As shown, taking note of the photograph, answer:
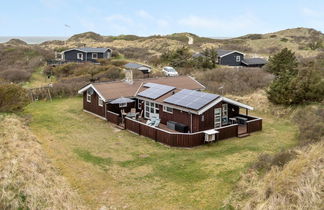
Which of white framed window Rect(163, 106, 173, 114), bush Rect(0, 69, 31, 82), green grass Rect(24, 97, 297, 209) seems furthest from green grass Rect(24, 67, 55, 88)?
white framed window Rect(163, 106, 173, 114)

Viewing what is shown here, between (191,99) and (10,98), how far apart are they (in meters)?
13.4

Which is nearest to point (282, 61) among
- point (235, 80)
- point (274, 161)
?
point (235, 80)

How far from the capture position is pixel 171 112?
19312mm

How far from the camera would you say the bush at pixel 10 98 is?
21516mm

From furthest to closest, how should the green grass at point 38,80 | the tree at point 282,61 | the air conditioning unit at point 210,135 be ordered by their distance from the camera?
the green grass at point 38,80
the tree at point 282,61
the air conditioning unit at point 210,135

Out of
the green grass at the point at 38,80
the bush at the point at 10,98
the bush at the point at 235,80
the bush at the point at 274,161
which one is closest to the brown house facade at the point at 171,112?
the bush at the point at 274,161

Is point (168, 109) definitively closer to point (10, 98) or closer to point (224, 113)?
point (224, 113)

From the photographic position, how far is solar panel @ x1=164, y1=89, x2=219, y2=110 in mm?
17673

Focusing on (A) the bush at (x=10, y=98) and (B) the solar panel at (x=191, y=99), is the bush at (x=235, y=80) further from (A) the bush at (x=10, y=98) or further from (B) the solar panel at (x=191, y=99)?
(A) the bush at (x=10, y=98)

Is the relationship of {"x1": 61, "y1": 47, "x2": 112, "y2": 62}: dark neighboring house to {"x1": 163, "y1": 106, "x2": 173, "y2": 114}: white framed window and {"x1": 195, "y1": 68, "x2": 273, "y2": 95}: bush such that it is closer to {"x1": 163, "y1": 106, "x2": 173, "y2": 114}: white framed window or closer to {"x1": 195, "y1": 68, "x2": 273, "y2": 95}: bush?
{"x1": 195, "y1": 68, "x2": 273, "y2": 95}: bush

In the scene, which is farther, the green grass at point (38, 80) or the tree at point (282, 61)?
the green grass at point (38, 80)

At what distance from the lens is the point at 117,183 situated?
1227 centimetres

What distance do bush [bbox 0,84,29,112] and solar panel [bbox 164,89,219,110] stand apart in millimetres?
11315

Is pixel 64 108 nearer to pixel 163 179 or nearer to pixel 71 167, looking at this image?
pixel 71 167
